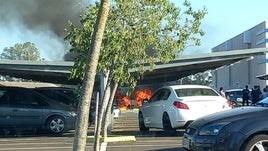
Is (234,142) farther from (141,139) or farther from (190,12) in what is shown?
(141,139)

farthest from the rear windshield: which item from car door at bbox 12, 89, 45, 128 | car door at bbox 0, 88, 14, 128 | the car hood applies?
the car hood

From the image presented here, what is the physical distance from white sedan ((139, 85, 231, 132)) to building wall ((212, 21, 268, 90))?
2933cm

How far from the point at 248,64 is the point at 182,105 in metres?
45.3

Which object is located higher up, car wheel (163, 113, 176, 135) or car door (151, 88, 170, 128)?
car door (151, 88, 170, 128)

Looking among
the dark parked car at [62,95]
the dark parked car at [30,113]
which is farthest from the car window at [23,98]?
the dark parked car at [62,95]

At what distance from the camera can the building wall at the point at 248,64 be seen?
52344mm

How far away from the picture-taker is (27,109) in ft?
59.5

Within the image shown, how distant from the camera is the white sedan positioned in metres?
15.6

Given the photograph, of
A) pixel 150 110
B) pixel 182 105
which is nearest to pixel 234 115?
pixel 182 105

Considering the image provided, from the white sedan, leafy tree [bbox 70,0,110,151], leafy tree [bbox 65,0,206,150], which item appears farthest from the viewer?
the white sedan

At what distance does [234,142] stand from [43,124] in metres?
10.7

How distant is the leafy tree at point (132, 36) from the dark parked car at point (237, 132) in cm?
334

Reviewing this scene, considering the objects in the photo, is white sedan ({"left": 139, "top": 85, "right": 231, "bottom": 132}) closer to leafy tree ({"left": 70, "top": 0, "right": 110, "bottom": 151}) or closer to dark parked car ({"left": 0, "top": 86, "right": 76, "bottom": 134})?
dark parked car ({"left": 0, "top": 86, "right": 76, "bottom": 134})

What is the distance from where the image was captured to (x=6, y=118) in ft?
59.1
